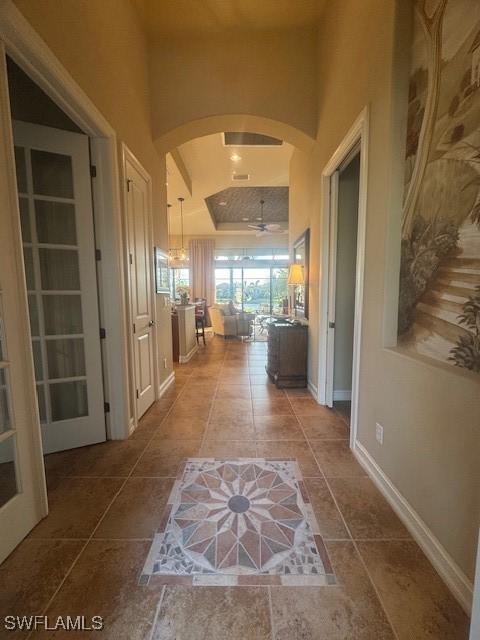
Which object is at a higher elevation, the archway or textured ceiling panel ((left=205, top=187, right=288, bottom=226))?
textured ceiling panel ((left=205, top=187, right=288, bottom=226))

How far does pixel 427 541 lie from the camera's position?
1.27 metres

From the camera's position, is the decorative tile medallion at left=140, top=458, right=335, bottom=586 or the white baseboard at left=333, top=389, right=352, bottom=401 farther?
the white baseboard at left=333, top=389, right=352, bottom=401

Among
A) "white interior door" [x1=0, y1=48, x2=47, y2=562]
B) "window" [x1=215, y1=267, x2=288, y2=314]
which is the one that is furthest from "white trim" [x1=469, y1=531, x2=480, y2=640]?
"window" [x1=215, y1=267, x2=288, y2=314]

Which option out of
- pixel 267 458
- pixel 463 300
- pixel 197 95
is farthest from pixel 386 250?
pixel 197 95

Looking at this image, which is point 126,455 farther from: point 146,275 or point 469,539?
point 469,539

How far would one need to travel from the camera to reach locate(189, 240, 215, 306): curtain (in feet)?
32.6

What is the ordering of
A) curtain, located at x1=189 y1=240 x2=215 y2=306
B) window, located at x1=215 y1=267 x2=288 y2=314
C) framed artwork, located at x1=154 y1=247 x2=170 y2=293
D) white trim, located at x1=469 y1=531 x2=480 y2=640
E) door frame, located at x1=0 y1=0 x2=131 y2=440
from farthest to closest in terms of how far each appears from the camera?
window, located at x1=215 y1=267 x2=288 y2=314 < curtain, located at x1=189 y1=240 x2=215 y2=306 < framed artwork, located at x1=154 y1=247 x2=170 y2=293 < door frame, located at x1=0 y1=0 x2=131 y2=440 < white trim, located at x1=469 y1=531 x2=480 y2=640

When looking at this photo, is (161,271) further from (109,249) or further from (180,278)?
(180,278)

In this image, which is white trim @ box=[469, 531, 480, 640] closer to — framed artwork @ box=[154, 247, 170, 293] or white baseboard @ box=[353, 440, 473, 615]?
white baseboard @ box=[353, 440, 473, 615]

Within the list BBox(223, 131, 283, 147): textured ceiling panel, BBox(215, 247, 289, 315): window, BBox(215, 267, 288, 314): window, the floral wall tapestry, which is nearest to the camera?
the floral wall tapestry

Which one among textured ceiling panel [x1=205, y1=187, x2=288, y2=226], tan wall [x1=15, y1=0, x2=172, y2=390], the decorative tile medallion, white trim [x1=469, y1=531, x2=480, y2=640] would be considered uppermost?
textured ceiling panel [x1=205, y1=187, x2=288, y2=226]

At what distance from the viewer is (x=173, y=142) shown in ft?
10.5

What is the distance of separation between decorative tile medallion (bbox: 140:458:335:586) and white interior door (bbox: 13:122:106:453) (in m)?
1.07

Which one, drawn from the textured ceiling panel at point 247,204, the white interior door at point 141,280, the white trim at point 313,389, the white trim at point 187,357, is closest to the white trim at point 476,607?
the white trim at point 313,389
